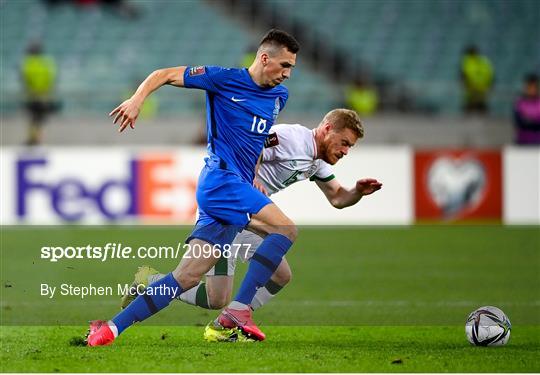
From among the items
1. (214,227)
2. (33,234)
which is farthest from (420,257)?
(214,227)

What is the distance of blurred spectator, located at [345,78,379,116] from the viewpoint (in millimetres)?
20453

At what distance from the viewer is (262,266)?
6.87m

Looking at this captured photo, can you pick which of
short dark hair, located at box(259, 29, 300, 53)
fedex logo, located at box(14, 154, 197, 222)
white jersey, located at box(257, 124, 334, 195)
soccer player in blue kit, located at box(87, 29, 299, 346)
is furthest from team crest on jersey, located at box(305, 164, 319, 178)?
fedex logo, located at box(14, 154, 197, 222)

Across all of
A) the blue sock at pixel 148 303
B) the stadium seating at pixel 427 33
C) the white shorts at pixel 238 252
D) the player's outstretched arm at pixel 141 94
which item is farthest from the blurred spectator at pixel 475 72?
the blue sock at pixel 148 303

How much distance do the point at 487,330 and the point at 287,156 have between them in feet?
5.19

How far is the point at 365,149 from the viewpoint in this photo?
1719 cm

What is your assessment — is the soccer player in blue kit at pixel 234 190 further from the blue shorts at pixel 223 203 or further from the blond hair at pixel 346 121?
the blond hair at pixel 346 121

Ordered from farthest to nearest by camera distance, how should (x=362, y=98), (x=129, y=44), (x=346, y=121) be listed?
(x=129, y=44)
(x=362, y=98)
(x=346, y=121)

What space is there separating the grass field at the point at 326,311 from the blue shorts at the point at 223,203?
60 centimetres

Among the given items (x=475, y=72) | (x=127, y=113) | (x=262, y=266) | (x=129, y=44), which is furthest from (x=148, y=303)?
(x=129, y=44)

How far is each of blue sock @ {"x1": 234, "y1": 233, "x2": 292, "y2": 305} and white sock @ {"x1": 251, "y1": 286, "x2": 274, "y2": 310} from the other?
1.59 ft

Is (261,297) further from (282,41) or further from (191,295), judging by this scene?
(282,41)

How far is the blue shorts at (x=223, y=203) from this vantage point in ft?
22.2

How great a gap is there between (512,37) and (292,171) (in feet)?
53.9
